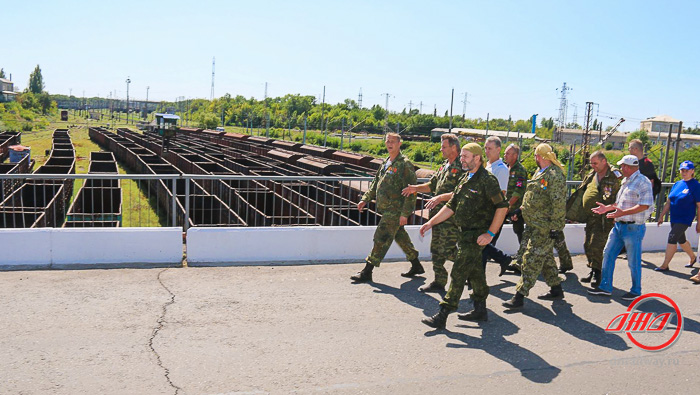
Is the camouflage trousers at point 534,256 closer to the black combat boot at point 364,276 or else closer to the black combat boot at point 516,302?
the black combat boot at point 516,302

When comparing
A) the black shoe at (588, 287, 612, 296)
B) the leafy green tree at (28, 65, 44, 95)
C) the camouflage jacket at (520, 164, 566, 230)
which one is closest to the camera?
the camouflage jacket at (520, 164, 566, 230)

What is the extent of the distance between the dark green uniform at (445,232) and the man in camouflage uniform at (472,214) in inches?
35.6

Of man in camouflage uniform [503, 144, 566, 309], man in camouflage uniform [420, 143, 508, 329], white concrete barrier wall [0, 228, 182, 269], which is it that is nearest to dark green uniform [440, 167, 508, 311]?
man in camouflage uniform [420, 143, 508, 329]

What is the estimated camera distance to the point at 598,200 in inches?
276

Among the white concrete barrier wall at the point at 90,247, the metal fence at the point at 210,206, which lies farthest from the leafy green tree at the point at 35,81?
the white concrete barrier wall at the point at 90,247

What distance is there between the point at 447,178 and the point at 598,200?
223cm

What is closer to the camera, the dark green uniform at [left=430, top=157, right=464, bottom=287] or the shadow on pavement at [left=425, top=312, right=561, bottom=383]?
the shadow on pavement at [left=425, top=312, right=561, bottom=383]

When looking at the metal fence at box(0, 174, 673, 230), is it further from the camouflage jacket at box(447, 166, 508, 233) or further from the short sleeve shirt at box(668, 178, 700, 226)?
the camouflage jacket at box(447, 166, 508, 233)

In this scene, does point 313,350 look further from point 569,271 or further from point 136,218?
point 136,218

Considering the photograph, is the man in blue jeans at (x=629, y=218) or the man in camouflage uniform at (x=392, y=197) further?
the man in camouflage uniform at (x=392, y=197)

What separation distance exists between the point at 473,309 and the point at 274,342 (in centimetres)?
213

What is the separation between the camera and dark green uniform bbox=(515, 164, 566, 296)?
5.78m

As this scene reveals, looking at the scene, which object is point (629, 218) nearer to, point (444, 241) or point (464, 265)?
point (444, 241)

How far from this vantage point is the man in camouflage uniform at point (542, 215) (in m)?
5.79
